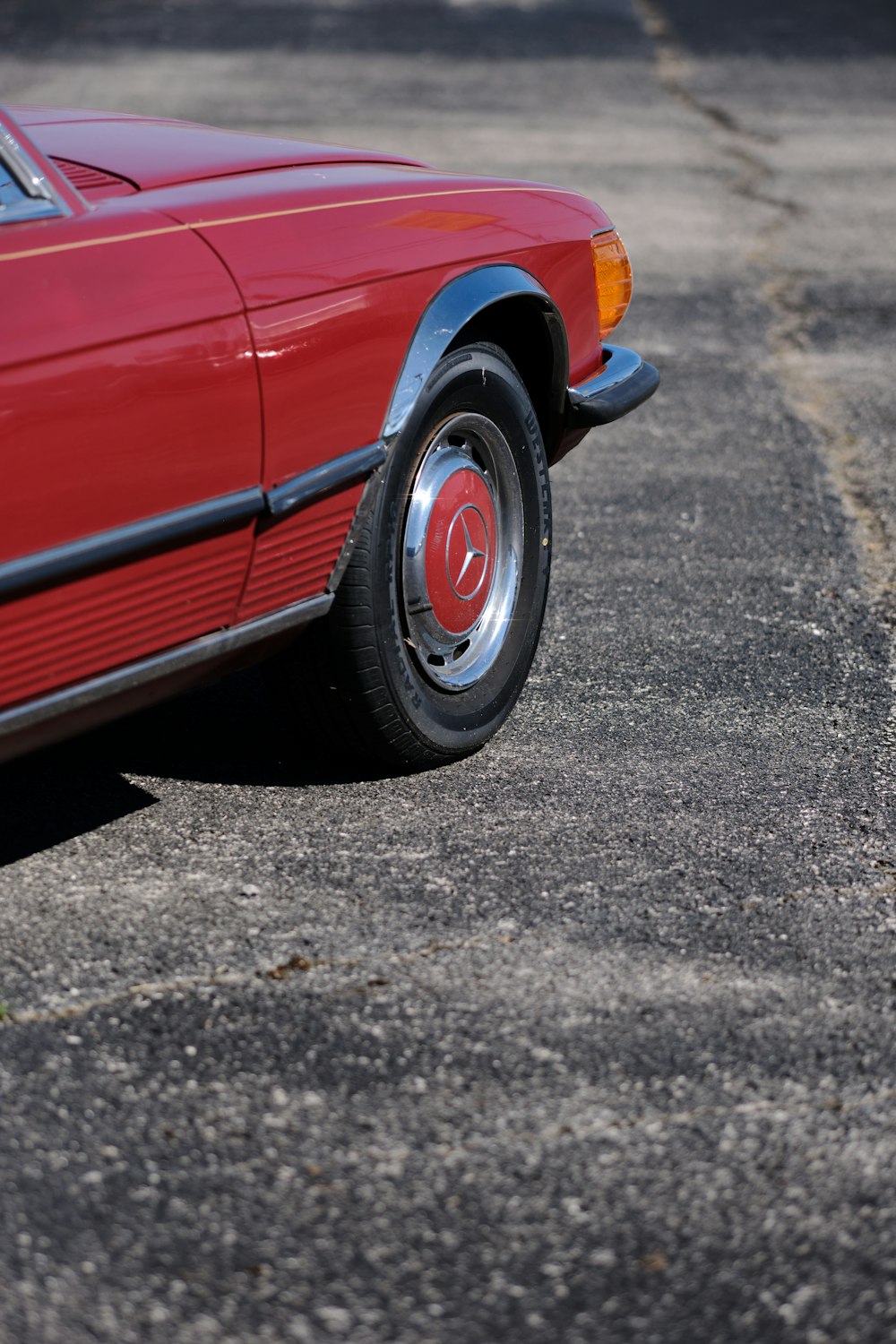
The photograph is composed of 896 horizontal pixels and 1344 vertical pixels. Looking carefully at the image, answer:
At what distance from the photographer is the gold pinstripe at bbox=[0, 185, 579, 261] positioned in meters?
2.59

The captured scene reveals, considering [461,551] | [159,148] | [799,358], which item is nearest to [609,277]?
[461,551]

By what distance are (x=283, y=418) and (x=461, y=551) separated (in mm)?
768

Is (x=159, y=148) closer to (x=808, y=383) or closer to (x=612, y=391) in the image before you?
(x=612, y=391)

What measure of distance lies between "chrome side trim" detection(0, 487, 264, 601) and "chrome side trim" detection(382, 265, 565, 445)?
42 centimetres

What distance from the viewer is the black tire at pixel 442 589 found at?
3.25m

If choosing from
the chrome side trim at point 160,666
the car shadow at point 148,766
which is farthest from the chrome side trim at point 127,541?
the car shadow at point 148,766

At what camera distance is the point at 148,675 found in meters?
2.78

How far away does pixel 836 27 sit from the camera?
20.0m

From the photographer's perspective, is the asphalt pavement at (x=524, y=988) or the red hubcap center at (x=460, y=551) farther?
the red hubcap center at (x=460, y=551)

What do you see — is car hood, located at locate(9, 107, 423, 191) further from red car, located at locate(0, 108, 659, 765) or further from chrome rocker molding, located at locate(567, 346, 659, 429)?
chrome rocker molding, located at locate(567, 346, 659, 429)

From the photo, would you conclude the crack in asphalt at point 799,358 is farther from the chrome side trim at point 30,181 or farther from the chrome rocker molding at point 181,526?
the chrome side trim at point 30,181

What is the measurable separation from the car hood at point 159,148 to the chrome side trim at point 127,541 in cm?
64

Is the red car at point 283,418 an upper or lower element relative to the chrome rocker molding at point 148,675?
upper

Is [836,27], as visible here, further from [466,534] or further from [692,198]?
[466,534]
